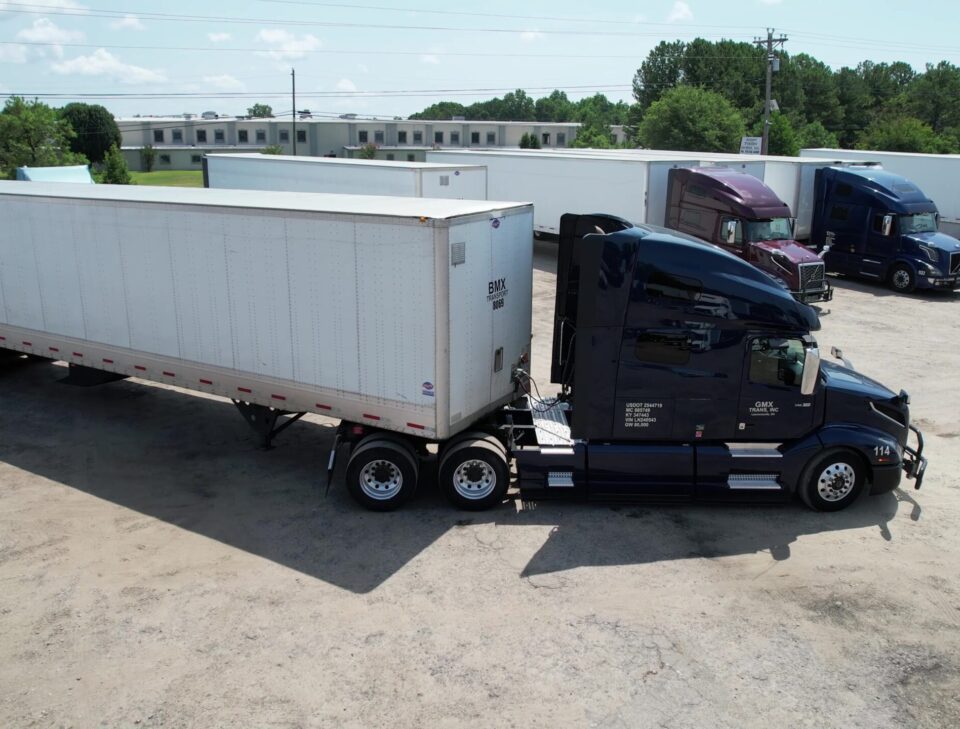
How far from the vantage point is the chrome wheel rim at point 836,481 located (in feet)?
32.3

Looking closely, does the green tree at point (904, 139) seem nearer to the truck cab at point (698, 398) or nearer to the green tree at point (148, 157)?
the truck cab at point (698, 398)

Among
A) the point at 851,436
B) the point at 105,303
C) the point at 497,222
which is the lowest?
the point at 851,436

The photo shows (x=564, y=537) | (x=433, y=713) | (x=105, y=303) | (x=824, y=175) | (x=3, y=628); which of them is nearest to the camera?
(x=433, y=713)

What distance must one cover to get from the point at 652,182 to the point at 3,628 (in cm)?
2027

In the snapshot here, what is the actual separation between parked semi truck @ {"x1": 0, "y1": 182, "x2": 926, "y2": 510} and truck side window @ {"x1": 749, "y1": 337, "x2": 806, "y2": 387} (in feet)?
0.08

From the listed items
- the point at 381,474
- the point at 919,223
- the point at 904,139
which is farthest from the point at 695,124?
the point at 381,474

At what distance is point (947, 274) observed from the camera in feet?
77.6

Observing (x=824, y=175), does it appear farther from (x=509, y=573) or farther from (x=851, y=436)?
(x=509, y=573)

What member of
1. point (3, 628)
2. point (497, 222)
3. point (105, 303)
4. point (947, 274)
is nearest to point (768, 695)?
point (497, 222)

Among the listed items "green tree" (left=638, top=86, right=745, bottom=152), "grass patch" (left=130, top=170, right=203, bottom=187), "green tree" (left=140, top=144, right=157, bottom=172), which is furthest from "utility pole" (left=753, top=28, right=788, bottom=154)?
"green tree" (left=140, top=144, right=157, bottom=172)

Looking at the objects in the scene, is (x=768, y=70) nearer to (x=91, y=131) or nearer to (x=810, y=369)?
(x=810, y=369)

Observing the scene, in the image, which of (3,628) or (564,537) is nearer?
(3,628)

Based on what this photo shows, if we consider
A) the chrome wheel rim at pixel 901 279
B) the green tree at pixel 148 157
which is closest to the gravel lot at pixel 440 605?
the chrome wheel rim at pixel 901 279

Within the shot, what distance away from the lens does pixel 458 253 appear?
29.6 ft
